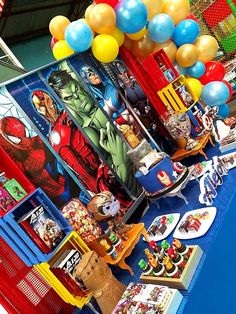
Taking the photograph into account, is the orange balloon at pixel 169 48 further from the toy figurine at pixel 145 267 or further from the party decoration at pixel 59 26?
the toy figurine at pixel 145 267

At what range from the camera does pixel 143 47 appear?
379 cm

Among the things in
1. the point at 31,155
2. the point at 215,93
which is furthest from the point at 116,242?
the point at 215,93

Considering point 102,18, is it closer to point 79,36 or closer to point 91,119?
point 79,36

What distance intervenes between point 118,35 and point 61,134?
126 cm

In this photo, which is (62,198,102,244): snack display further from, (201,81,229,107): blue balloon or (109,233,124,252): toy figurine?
(201,81,229,107): blue balloon

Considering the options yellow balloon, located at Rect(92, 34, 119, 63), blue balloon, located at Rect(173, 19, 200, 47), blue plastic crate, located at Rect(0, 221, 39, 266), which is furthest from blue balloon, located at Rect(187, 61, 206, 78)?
blue plastic crate, located at Rect(0, 221, 39, 266)

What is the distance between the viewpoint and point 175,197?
128 inches

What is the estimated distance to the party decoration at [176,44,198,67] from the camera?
12.9ft

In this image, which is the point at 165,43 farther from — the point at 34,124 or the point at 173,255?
the point at 173,255

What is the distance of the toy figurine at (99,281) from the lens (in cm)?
205

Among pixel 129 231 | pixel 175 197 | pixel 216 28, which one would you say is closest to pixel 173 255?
pixel 129 231

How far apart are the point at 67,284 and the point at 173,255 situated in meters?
0.75

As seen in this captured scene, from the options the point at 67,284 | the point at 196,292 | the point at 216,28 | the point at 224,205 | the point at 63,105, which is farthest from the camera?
the point at 216,28

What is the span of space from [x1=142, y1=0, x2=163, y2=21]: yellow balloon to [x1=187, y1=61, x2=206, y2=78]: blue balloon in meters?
0.82
